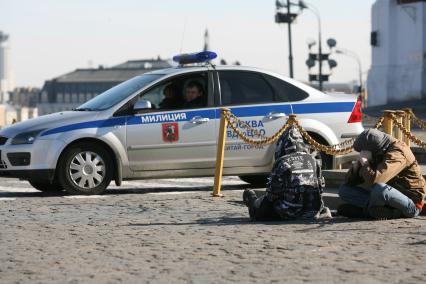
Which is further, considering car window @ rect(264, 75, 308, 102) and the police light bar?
the police light bar

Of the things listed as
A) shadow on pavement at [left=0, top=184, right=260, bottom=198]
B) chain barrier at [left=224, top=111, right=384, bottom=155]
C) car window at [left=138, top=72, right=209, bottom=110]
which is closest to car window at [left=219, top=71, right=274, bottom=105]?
car window at [left=138, top=72, right=209, bottom=110]

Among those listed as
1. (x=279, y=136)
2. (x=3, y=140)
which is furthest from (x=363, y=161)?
(x=3, y=140)

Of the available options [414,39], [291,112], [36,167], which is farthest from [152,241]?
[414,39]

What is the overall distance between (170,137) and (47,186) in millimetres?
1710

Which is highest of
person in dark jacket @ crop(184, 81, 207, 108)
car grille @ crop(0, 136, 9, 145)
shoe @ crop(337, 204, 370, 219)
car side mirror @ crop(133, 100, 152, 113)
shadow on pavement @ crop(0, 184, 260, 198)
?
person in dark jacket @ crop(184, 81, 207, 108)

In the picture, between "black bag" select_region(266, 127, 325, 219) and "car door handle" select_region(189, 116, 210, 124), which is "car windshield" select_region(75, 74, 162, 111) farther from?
"black bag" select_region(266, 127, 325, 219)

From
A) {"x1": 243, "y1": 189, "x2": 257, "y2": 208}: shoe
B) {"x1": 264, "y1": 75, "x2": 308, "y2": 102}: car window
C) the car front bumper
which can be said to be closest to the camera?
{"x1": 243, "y1": 189, "x2": 257, "y2": 208}: shoe

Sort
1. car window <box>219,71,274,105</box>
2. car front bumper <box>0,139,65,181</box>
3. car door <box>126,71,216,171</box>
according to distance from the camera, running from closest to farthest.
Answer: car front bumper <box>0,139,65,181</box> < car door <box>126,71,216,171</box> < car window <box>219,71,274,105</box>

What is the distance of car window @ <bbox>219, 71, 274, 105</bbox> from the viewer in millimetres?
12141

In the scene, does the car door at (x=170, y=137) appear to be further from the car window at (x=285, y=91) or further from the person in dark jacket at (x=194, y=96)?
the car window at (x=285, y=91)

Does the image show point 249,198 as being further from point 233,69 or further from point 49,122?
point 233,69

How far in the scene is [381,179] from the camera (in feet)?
27.7

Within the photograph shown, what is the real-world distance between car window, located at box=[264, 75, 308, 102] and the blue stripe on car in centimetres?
12

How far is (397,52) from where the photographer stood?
52.2m
